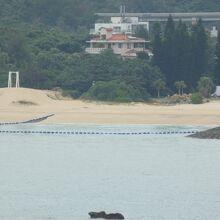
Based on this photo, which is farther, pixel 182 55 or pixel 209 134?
pixel 182 55

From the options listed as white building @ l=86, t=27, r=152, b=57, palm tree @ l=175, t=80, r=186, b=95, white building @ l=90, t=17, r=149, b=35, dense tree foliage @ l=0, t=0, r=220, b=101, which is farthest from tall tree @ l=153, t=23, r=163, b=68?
white building @ l=90, t=17, r=149, b=35

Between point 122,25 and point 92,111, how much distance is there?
3334 cm

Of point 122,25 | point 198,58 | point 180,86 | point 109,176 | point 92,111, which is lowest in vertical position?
point 109,176

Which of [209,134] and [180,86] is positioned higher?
[180,86]

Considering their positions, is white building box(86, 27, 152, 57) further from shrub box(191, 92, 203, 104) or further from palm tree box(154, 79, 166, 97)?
shrub box(191, 92, 203, 104)

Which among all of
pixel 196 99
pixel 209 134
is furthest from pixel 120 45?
pixel 209 134

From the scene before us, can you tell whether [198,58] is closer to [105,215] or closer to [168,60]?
[168,60]

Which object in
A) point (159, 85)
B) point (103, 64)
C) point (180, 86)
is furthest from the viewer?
point (103, 64)

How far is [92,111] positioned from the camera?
80.8 m

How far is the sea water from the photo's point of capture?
4344 cm

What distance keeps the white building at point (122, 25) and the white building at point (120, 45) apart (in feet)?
13.0

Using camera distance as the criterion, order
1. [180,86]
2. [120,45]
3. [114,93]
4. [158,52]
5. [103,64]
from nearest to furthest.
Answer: [114,93] < [180,86] < [103,64] < [158,52] < [120,45]

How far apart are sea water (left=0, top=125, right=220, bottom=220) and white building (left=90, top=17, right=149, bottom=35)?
1605 inches

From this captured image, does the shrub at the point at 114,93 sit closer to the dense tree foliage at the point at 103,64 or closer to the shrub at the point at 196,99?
the dense tree foliage at the point at 103,64
